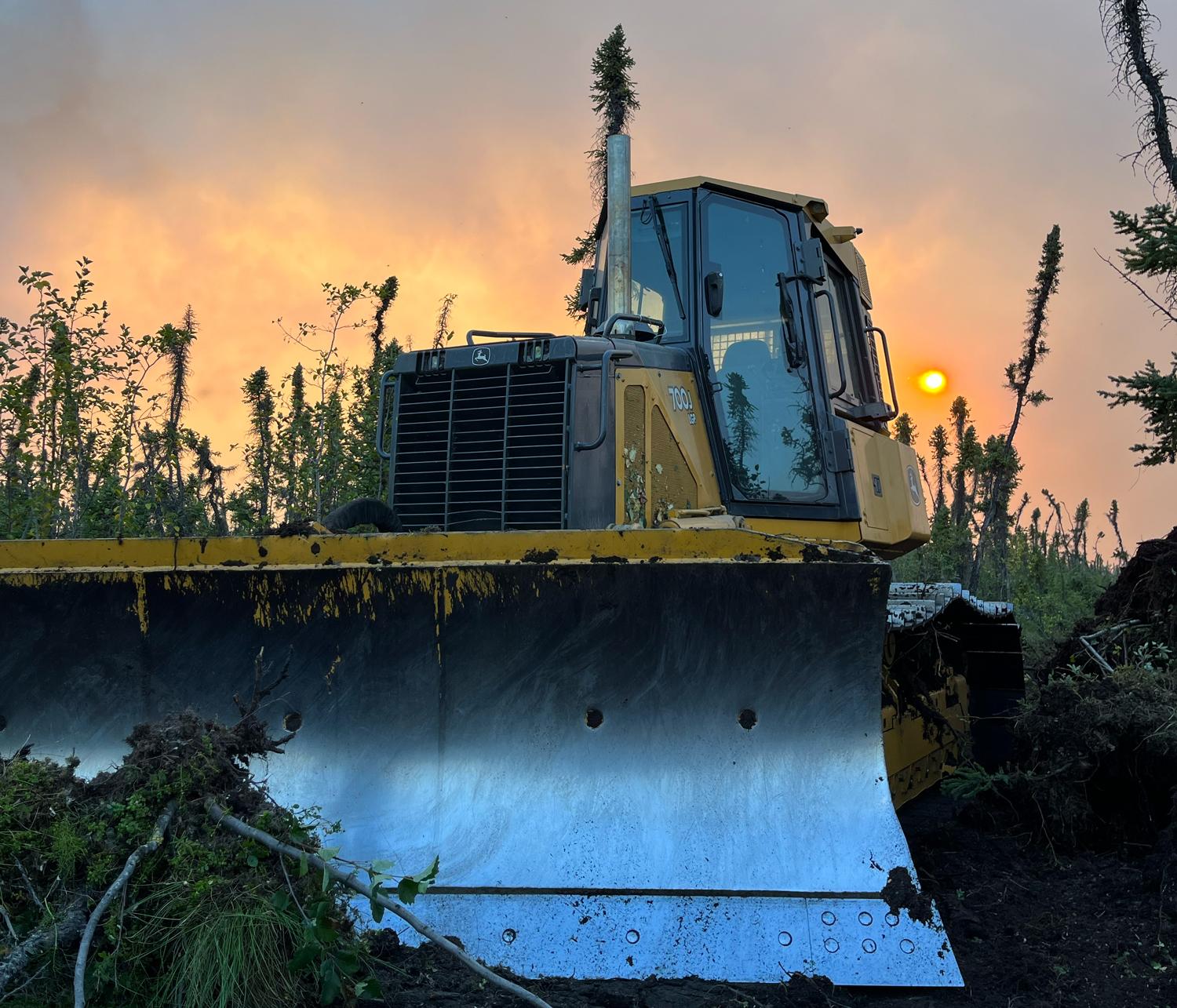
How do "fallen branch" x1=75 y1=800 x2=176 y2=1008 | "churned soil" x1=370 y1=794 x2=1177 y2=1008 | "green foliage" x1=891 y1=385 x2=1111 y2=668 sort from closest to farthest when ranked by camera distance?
"fallen branch" x1=75 y1=800 x2=176 y2=1008
"churned soil" x1=370 y1=794 x2=1177 y2=1008
"green foliage" x1=891 y1=385 x2=1111 y2=668

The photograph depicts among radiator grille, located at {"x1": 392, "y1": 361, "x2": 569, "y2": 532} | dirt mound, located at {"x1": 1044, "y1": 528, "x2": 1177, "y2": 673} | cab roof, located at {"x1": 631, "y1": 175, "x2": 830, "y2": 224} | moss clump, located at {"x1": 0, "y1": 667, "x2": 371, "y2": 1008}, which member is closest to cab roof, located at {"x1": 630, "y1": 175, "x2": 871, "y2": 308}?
cab roof, located at {"x1": 631, "y1": 175, "x2": 830, "y2": 224}

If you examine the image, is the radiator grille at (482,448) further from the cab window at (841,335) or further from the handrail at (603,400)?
the cab window at (841,335)

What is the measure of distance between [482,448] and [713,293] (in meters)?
1.55

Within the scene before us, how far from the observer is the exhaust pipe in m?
5.54

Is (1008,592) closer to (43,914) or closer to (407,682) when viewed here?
(407,682)

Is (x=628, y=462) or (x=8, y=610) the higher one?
(x=628, y=462)

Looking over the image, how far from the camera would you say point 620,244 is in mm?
5594

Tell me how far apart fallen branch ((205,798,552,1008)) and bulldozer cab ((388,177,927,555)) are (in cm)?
220

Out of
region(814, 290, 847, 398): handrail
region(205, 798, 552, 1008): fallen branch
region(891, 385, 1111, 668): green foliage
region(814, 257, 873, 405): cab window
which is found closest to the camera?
region(205, 798, 552, 1008): fallen branch

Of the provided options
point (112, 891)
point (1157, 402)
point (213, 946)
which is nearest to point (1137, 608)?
point (1157, 402)

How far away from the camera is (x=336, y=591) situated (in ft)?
13.6

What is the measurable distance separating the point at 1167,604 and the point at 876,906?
463 cm

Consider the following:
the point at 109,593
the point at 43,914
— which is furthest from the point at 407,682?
the point at 43,914

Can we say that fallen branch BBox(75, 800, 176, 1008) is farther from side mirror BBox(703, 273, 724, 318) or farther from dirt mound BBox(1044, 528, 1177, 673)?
dirt mound BBox(1044, 528, 1177, 673)
